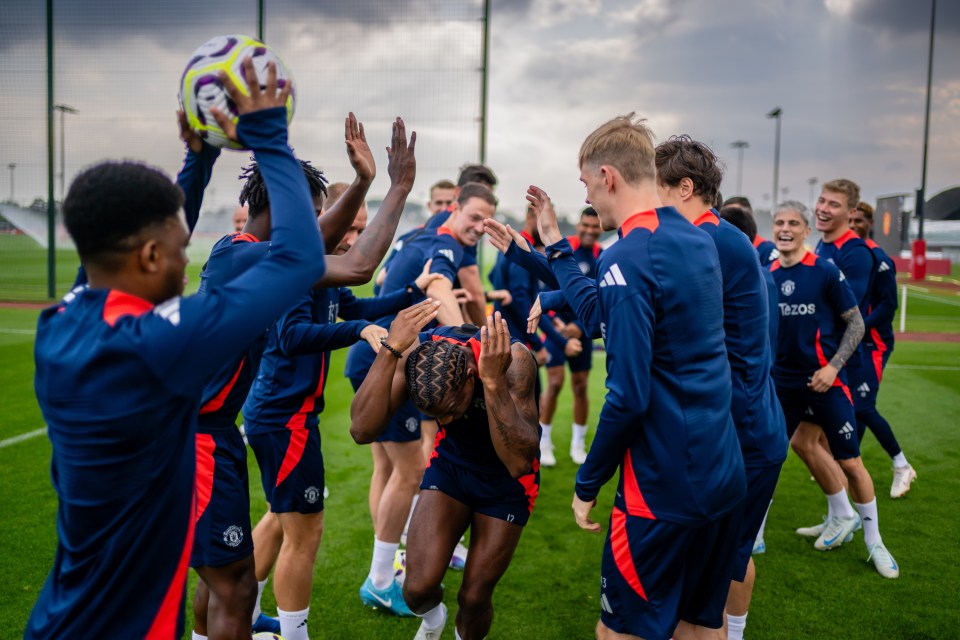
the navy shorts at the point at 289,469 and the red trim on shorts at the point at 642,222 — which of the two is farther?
the navy shorts at the point at 289,469

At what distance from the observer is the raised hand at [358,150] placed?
9.11 feet

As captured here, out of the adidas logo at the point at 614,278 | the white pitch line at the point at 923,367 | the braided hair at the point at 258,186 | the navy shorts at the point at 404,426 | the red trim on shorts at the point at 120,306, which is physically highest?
the braided hair at the point at 258,186

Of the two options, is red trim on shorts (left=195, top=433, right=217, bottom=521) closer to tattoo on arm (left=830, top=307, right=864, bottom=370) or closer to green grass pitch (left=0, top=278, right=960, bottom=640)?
green grass pitch (left=0, top=278, right=960, bottom=640)

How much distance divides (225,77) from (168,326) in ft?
2.10

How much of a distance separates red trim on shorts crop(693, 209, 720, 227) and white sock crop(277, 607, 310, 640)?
8.73ft

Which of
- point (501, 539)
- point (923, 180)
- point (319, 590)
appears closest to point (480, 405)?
point (501, 539)

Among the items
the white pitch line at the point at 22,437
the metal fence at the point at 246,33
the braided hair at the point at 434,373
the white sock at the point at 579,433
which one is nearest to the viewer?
the braided hair at the point at 434,373

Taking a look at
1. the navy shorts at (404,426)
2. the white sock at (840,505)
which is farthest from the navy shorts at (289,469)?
the white sock at (840,505)

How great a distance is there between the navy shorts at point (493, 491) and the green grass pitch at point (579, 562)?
98cm

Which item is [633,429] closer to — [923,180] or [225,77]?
[225,77]

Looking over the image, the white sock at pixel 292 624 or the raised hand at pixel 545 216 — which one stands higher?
the raised hand at pixel 545 216

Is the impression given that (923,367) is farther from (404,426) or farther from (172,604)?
(172,604)

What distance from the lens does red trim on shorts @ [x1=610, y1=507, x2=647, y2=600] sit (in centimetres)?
248

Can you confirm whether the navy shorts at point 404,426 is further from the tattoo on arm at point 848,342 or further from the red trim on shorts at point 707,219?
the tattoo on arm at point 848,342
